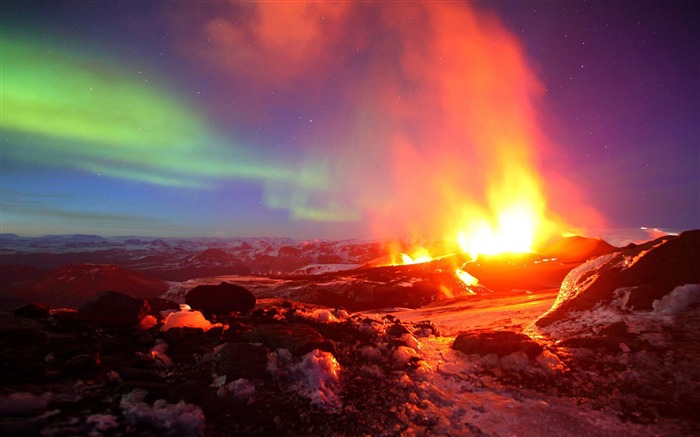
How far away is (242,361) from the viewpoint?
25.8 feet

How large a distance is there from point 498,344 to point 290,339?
643cm

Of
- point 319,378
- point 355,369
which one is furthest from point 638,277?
point 319,378

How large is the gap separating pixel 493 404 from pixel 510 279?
A: 72.8 m

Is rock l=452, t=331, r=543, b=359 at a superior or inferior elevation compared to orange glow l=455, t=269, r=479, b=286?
superior

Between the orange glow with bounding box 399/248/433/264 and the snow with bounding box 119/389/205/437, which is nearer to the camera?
the snow with bounding box 119/389/205/437

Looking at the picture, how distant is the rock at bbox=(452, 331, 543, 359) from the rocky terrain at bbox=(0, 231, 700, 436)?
0.15ft

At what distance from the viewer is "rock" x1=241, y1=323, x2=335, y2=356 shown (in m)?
8.52

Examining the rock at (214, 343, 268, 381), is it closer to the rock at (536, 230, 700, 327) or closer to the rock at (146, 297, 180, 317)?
the rock at (146, 297, 180, 317)

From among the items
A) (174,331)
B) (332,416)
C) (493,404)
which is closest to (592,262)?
(493,404)

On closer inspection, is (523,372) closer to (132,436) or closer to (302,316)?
(302,316)

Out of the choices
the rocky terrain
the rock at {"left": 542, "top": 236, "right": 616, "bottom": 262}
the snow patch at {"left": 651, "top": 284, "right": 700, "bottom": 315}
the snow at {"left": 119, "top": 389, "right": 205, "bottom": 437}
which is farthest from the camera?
the rock at {"left": 542, "top": 236, "right": 616, "bottom": 262}

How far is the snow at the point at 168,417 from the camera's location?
18.8 feet

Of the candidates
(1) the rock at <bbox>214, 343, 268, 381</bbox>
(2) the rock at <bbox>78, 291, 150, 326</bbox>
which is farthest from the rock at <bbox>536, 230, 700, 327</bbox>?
(2) the rock at <bbox>78, 291, 150, 326</bbox>

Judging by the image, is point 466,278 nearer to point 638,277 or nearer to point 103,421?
point 638,277
